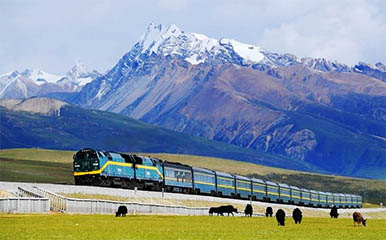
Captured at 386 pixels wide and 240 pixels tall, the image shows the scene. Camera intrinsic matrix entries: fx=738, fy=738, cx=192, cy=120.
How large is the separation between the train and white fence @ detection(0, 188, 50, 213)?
19.6 meters

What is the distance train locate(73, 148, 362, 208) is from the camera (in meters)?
97.2

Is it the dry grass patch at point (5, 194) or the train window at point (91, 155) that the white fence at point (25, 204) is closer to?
the dry grass patch at point (5, 194)

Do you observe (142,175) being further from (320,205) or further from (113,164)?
(320,205)

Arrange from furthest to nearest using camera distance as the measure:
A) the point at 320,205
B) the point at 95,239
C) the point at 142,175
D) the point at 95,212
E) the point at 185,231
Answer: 1. the point at 320,205
2. the point at 142,175
3. the point at 95,212
4. the point at 185,231
5. the point at 95,239

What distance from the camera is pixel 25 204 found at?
236 ft

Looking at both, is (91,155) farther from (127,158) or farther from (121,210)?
(121,210)

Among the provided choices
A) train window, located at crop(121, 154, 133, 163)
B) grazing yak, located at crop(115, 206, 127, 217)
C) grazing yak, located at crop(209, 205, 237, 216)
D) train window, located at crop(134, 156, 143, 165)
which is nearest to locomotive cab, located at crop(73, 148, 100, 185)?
train window, located at crop(121, 154, 133, 163)

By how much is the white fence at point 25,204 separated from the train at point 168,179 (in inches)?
770

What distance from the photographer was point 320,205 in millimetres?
163125

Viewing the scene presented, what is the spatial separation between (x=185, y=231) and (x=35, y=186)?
31424 mm

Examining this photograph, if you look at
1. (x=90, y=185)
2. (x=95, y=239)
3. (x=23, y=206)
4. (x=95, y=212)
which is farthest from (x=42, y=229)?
(x=90, y=185)

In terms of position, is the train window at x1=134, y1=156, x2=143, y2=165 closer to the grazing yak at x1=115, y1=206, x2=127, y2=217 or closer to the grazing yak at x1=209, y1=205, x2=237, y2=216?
the grazing yak at x1=209, y1=205, x2=237, y2=216

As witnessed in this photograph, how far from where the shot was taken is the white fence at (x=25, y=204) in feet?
229

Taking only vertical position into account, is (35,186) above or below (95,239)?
above
